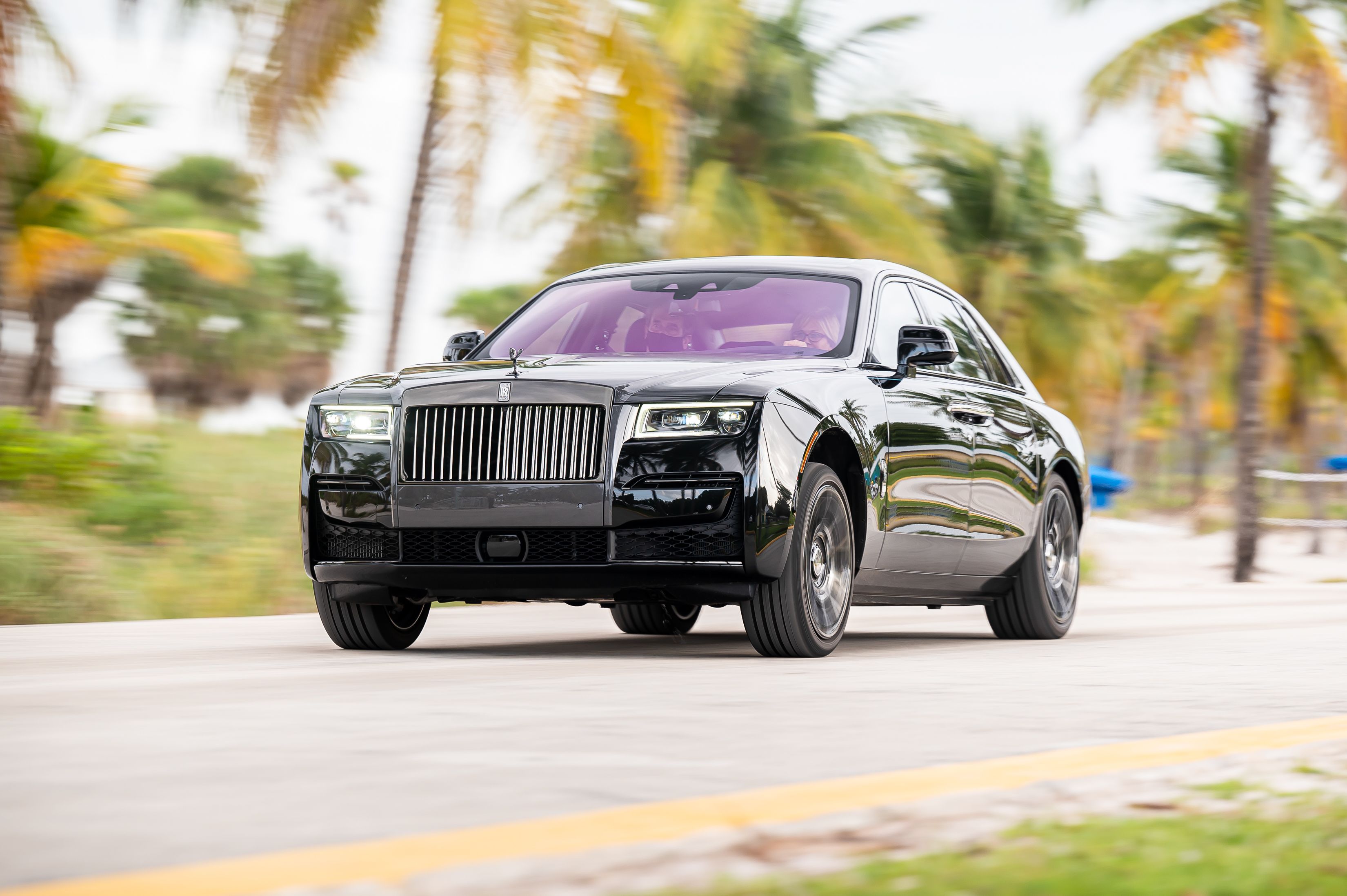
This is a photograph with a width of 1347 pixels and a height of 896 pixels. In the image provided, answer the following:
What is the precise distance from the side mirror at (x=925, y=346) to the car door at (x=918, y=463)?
4.3 inches

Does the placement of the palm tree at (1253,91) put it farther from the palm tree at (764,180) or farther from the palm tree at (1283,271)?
the palm tree at (1283,271)

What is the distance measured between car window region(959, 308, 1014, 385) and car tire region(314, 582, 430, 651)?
132 inches

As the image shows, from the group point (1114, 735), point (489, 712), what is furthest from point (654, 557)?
point (1114, 735)

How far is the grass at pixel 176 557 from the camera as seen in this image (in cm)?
1134

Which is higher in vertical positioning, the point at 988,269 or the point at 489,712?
the point at 988,269

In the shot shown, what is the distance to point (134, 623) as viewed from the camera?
10695mm

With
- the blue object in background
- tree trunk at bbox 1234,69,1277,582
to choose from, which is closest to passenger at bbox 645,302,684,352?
tree trunk at bbox 1234,69,1277,582

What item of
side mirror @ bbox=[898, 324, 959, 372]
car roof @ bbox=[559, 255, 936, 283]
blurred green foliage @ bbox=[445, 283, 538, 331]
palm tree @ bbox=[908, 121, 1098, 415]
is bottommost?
side mirror @ bbox=[898, 324, 959, 372]

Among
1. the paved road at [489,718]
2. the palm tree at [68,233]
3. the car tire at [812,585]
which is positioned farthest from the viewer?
the palm tree at [68,233]

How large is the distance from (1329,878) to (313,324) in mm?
57728

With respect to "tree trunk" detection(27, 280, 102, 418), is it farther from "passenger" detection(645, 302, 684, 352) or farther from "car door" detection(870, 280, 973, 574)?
"car door" detection(870, 280, 973, 574)

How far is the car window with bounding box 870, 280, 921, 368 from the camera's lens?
8.80m

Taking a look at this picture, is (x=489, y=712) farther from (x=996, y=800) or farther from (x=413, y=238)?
(x=413, y=238)

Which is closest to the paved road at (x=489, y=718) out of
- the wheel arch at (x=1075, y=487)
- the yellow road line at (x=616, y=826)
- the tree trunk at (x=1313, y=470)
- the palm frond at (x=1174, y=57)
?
the yellow road line at (x=616, y=826)
